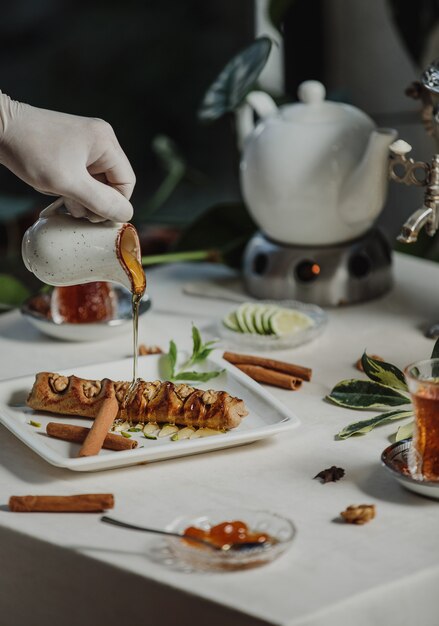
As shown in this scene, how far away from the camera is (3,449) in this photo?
4.55 feet

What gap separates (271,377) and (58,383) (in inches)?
13.1

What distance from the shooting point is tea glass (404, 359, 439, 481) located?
120 cm

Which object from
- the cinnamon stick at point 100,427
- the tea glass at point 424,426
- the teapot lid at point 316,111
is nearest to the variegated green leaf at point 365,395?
the tea glass at point 424,426

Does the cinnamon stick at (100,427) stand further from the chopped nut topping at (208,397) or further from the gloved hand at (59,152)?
the gloved hand at (59,152)

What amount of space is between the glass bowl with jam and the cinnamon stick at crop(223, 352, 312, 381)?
1.55ft

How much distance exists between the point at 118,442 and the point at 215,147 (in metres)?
2.63

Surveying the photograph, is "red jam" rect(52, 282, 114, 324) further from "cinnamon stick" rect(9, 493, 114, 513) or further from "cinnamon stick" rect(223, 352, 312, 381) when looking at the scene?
"cinnamon stick" rect(9, 493, 114, 513)

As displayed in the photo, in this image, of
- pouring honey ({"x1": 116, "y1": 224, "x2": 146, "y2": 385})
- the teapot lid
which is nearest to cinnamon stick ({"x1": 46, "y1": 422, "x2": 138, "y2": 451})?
pouring honey ({"x1": 116, "y1": 224, "x2": 146, "y2": 385})

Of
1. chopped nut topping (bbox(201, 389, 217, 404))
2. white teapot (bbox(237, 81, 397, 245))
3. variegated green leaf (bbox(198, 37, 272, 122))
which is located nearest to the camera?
chopped nut topping (bbox(201, 389, 217, 404))

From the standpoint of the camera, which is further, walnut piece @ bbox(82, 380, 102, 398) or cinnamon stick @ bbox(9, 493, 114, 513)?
walnut piece @ bbox(82, 380, 102, 398)

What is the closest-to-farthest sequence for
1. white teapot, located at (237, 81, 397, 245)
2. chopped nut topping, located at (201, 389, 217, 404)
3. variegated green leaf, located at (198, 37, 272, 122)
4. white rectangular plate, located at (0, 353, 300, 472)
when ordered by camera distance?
white rectangular plate, located at (0, 353, 300, 472)
chopped nut topping, located at (201, 389, 217, 404)
white teapot, located at (237, 81, 397, 245)
variegated green leaf, located at (198, 37, 272, 122)

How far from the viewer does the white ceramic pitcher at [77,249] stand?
141cm

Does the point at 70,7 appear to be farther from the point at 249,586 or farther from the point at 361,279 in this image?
the point at 249,586

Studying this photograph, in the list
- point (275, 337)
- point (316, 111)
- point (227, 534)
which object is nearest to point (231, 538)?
point (227, 534)
